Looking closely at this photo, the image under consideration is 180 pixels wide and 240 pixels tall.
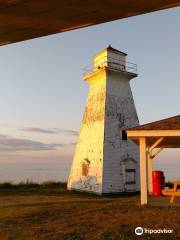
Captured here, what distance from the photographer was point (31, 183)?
31.7 m

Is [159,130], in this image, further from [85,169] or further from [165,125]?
[85,169]

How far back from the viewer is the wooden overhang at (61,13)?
1.82 meters

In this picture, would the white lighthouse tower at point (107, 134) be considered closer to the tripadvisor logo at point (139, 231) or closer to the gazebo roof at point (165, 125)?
the gazebo roof at point (165, 125)

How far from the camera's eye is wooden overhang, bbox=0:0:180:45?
5.96 ft

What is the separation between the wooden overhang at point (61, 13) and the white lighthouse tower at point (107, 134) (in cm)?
2191

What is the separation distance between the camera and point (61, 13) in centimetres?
193

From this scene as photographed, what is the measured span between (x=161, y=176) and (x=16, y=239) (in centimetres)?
992

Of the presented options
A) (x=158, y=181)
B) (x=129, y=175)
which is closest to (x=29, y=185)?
(x=129, y=175)

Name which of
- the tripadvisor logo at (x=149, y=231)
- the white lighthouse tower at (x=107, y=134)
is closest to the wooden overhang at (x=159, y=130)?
the tripadvisor logo at (x=149, y=231)

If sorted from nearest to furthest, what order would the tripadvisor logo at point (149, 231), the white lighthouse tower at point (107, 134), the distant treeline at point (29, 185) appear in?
the tripadvisor logo at point (149, 231) → the white lighthouse tower at point (107, 134) → the distant treeline at point (29, 185)

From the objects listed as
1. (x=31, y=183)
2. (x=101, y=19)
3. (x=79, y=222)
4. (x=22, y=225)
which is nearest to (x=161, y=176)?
(x=79, y=222)

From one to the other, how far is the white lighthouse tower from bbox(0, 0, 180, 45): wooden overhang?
21.9 meters

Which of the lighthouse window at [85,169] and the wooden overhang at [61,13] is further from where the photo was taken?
the lighthouse window at [85,169]

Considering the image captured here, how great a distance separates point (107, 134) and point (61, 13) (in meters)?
23.1
